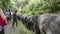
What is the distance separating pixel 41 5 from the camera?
945cm

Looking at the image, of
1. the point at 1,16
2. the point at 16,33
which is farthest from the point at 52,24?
the point at 16,33

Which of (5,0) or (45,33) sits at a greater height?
(45,33)

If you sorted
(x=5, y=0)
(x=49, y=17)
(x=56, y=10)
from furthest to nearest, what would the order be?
(x=5, y=0) < (x=56, y=10) < (x=49, y=17)

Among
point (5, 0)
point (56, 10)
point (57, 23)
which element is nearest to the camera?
point (57, 23)

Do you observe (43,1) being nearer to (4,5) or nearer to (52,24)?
(52,24)

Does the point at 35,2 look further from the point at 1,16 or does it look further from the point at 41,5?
the point at 1,16

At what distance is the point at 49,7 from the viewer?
9.09 m

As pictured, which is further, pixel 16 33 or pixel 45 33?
pixel 16 33

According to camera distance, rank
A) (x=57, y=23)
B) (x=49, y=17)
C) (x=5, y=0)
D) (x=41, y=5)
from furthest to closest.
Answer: (x=5, y=0)
(x=41, y=5)
(x=49, y=17)
(x=57, y=23)

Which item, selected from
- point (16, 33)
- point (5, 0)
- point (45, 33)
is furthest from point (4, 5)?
point (45, 33)

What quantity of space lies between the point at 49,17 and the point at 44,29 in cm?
33

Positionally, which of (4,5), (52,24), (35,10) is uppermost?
(52,24)

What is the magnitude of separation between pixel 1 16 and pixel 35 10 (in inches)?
193

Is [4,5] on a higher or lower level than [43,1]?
lower
